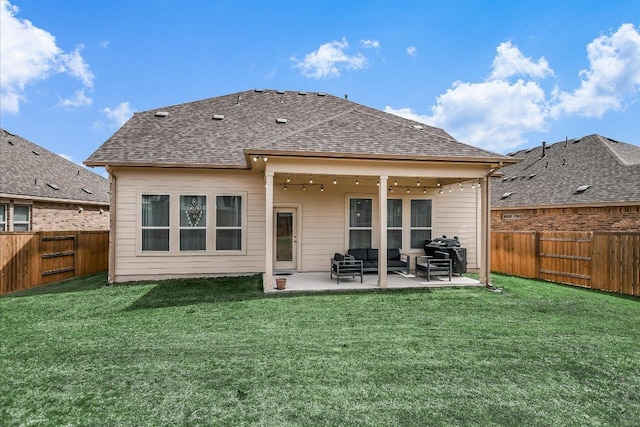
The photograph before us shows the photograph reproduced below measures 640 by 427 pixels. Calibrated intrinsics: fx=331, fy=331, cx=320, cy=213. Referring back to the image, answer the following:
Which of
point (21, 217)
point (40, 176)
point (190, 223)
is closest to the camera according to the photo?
point (190, 223)

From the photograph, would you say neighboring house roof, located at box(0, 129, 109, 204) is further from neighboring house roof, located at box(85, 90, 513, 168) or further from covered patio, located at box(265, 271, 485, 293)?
covered patio, located at box(265, 271, 485, 293)

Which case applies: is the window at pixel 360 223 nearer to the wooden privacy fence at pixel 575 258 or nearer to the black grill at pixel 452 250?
the black grill at pixel 452 250

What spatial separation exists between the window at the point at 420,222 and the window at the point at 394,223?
0.45 meters

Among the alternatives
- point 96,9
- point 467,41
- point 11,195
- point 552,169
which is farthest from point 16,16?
point 552,169

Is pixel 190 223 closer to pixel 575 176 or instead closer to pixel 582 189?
pixel 582 189

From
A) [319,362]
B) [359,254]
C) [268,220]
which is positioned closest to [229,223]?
[268,220]

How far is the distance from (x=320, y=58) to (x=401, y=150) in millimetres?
11182

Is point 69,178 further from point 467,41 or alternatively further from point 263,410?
point 467,41

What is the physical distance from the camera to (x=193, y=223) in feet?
31.3

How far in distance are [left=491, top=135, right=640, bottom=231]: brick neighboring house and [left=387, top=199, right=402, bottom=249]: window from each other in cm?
646

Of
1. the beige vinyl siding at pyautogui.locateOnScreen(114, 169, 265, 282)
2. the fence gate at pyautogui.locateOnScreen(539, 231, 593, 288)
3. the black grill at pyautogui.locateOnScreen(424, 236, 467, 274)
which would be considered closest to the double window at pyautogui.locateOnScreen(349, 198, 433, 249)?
the black grill at pyautogui.locateOnScreen(424, 236, 467, 274)

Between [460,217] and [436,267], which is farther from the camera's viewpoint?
[460,217]

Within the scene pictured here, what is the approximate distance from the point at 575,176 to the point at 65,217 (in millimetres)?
21425

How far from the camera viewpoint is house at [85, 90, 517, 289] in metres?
7.94
